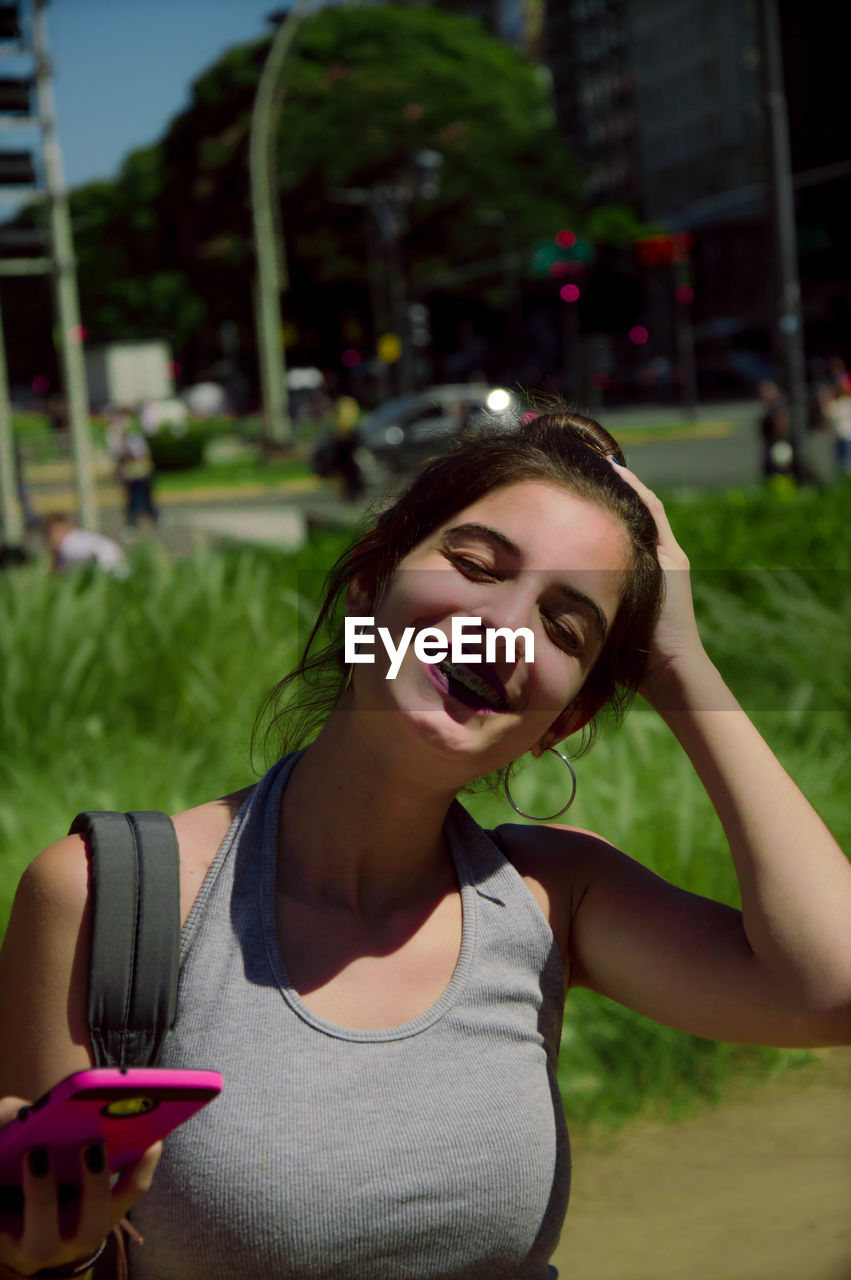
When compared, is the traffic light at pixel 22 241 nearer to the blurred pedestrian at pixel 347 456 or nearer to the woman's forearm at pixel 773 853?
the woman's forearm at pixel 773 853

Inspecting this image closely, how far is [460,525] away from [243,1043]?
0.62 m

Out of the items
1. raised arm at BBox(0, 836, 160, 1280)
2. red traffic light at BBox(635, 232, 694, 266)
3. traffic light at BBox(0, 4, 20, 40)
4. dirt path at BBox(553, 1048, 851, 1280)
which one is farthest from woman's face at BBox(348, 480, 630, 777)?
red traffic light at BBox(635, 232, 694, 266)

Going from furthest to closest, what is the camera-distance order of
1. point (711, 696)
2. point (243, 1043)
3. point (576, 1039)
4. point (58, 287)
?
1. point (58, 287)
2. point (576, 1039)
3. point (711, 696)
4. point (243, 1043)

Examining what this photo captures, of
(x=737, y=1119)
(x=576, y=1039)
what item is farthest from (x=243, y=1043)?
(x=737, y=1119)

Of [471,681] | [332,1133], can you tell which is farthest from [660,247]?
[332,1133]

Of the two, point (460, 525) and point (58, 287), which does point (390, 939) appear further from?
point (58, 287)

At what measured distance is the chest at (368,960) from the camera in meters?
1.67

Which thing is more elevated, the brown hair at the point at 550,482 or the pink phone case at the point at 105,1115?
the brown hair at the point at 550,482

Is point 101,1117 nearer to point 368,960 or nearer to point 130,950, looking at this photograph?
point 130,950

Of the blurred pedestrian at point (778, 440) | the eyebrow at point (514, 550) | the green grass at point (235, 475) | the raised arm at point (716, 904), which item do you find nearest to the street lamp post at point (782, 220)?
the blurred pedestrian at point (778, 440)

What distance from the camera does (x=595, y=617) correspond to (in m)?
1.74

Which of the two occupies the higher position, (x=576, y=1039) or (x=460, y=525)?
(x=460, y=525)

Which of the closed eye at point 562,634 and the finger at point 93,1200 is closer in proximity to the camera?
the finger at point 93,1200

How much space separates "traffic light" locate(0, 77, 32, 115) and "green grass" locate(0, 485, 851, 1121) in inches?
211
